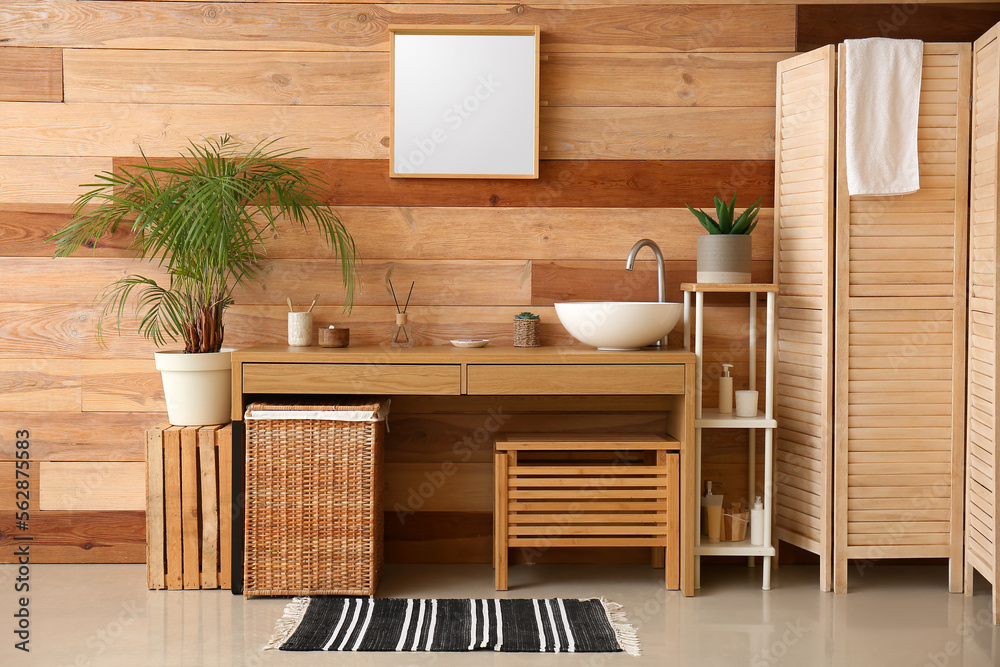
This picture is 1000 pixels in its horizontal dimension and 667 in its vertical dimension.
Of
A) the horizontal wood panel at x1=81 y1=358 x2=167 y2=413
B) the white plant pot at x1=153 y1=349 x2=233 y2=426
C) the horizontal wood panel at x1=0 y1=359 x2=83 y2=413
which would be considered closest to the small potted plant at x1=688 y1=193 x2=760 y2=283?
the white plant pot at x1=153 y1=349 x2=233 y2=426

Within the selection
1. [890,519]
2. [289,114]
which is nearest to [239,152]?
[289,114]

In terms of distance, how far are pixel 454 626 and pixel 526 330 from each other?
99 cm

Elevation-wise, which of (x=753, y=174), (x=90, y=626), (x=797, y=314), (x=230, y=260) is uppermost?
(x=753, y=174)

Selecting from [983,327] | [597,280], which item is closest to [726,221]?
[597,280]

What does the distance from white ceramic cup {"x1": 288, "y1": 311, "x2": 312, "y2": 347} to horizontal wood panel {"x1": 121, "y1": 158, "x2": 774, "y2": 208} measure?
0.46 m

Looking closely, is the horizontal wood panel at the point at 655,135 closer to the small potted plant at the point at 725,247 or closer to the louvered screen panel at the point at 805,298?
the louvered screen panel at the point at 805,298

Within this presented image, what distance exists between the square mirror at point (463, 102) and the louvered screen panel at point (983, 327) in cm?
144

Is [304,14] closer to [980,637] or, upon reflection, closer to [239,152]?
[239,152]

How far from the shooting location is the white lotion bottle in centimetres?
278

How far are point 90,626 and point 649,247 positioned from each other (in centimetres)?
219

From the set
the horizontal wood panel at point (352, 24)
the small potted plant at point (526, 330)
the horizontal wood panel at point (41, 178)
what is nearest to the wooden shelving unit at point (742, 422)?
the small potted plant at point (526, 330)

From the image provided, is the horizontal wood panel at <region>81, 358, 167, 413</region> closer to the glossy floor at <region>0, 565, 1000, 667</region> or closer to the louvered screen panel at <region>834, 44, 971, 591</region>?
the glossy floor at <region>0, 565, 1000, 667</region>

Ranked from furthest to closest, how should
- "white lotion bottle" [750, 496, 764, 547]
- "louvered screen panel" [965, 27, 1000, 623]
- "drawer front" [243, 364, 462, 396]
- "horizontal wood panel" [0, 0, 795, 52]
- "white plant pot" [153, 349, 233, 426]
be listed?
"horizontal wood panel" [0, 0, 795, 52], "white lotion bottle" [750, 496, 764, 547], "white plant pot" [153, 349, 233, 426], "drawer front" [243, 364, 462, 396], "louvered screen panel" [965, 27, 1000, 623]

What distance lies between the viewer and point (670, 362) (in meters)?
2.61
